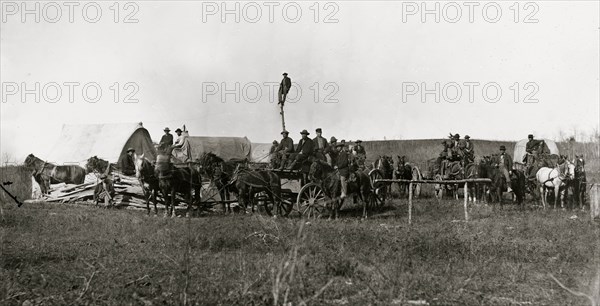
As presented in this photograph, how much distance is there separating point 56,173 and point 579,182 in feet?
65.1

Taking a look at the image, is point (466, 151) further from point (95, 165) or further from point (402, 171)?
point (95, 165)

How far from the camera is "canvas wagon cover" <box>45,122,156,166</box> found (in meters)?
26.2

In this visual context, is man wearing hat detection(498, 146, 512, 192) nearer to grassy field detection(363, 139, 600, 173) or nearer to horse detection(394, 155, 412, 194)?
horse detection(394, 155, 412, 194)

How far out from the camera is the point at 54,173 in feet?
77.2

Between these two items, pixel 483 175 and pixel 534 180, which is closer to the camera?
pixel 483 175

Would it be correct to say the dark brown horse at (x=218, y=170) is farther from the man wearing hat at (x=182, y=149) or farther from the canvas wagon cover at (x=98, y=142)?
the canvas wagon cover at (x=98, y=142)

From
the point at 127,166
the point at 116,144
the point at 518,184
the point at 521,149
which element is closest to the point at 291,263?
the point at 518,184

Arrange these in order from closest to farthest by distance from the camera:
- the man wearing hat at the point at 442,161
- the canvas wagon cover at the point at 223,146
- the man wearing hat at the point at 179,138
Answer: the man wearing hat at the point at 442,161
the man wearing hat at the point at 179,138
the canvas wagon cover at the point at 223,146

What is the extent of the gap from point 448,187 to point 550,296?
16728 millimetres

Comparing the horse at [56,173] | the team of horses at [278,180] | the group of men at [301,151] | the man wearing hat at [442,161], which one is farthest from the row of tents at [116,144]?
the group of men at [301,151]

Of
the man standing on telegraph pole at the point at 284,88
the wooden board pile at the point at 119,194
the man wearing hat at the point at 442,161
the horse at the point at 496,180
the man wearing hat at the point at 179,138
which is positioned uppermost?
the man standing on telegraph pole at the point at 284,88

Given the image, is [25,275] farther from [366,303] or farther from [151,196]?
[151,196]

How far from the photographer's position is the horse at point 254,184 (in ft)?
49.9

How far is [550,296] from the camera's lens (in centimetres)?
645
